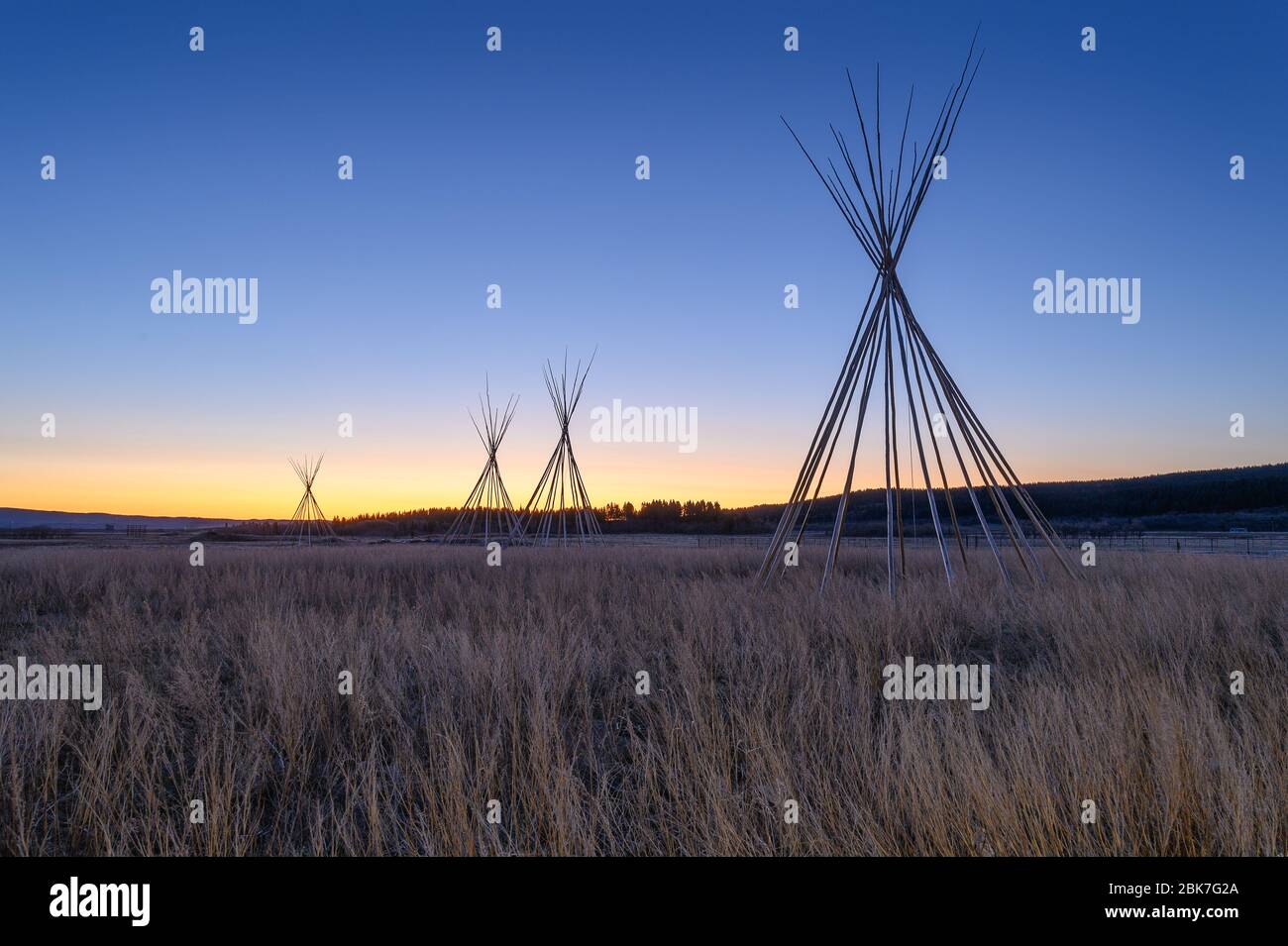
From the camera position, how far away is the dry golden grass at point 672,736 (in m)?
1.96

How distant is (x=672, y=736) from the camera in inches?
99.4

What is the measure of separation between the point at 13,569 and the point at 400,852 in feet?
33.0

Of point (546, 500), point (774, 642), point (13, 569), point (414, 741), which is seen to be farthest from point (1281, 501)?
point (13, 569)

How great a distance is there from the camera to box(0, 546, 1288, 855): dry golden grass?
1965mm

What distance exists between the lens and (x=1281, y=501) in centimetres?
3388
